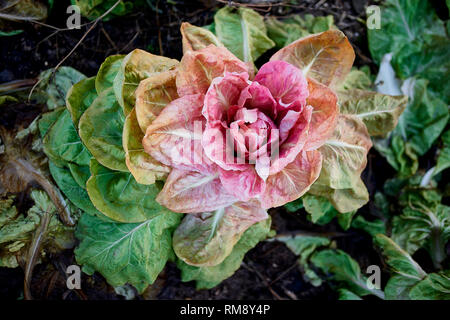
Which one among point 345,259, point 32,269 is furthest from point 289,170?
point 32,269

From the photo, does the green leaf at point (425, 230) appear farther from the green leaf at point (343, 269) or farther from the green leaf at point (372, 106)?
the green leaf at point (372, 106)

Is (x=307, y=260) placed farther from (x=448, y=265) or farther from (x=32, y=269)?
(x=32, y=269)

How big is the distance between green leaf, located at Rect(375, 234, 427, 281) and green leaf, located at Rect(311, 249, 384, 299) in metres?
0.29

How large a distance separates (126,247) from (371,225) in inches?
69.3

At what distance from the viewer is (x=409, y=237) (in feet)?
9.05

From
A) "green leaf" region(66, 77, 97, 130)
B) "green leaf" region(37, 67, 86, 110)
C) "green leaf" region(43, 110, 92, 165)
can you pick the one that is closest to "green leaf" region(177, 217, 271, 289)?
"green leaf" region(43, 110, 92, 165)

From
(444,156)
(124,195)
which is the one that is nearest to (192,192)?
(124,195)

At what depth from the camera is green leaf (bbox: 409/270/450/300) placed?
2502 millimetres

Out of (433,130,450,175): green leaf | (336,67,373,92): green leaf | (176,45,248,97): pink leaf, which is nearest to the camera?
(176,45,248,97): pink leaf

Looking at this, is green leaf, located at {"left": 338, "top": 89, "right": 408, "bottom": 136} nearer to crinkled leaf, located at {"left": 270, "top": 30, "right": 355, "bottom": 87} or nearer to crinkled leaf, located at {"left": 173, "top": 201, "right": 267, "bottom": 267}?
crinkled leaf, located at {"left": 270, "top": 30, "right": 355, "bottom": 87}

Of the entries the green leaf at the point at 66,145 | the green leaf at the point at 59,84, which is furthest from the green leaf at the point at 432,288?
the green leaf at the point at 59,84

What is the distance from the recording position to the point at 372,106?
2273 millimetres

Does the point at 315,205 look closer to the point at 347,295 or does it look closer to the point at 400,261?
the point at 400,261

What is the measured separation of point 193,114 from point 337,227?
176cm
